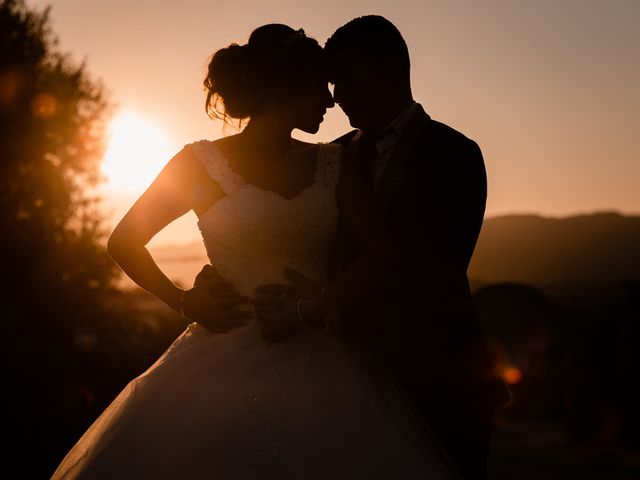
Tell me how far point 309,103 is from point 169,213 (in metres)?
0.71

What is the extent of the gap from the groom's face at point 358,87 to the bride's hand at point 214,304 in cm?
140

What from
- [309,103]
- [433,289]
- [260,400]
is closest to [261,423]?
[260,400]

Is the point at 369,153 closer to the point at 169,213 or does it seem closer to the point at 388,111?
the point at 388,111

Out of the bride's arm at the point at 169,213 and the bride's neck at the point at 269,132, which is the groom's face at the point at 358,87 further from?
the bride's arm at the point at 169,213

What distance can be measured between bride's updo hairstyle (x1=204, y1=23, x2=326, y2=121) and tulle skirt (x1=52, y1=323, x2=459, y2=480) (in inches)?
37.2

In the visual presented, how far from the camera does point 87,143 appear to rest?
2008 centimetres

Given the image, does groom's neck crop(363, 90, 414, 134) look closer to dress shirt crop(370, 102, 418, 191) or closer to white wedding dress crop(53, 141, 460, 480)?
dress shirt crop(370, 102, 418, 191)

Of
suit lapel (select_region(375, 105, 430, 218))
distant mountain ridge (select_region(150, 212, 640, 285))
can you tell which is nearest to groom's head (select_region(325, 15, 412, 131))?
suit lapel (select_region(375, 105, 430, 218))

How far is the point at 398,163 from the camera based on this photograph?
13.3 feet

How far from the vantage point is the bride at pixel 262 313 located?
288 cm

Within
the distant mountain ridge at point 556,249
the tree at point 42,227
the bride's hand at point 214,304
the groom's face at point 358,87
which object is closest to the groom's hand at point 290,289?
the bride's hand at point 214,304

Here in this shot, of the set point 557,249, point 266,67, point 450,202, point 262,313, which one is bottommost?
point 557,249

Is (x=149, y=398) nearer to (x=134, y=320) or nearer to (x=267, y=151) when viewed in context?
(x=267, y=151)

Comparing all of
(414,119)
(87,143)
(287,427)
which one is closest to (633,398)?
(87,143)
